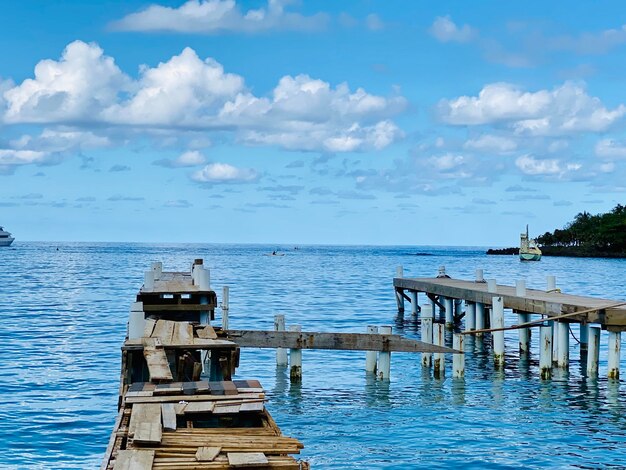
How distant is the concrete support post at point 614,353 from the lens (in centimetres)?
2316

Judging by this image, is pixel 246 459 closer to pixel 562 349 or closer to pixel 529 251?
pixel 562 349

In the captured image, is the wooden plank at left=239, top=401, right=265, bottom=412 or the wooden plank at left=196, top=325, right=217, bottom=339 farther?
the wooden plank at left=196, top=325, right=217, bottom=339

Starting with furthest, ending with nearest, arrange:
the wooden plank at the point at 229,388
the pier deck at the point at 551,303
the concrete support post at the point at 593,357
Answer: the concrete support post at the point at 593,357 < the pier deck at the point at 551,303 < the wooden plank at the point at 229,388

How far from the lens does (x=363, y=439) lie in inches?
720

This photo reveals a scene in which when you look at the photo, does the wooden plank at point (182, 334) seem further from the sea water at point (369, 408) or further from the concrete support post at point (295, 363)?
the concrete support post at point (295, 363)

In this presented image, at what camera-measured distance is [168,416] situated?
34.6 ft

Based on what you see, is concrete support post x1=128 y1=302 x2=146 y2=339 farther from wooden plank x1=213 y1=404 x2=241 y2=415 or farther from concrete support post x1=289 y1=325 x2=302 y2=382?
concrete support post x1=289 y1=325 x2=302 y2=382

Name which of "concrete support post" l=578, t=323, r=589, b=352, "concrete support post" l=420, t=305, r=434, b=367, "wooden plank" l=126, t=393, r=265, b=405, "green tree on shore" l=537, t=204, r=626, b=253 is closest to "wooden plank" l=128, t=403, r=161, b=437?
"wooden plank" l=126, t=393, r=265, b=405

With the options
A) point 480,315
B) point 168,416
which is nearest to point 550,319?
point 480,315

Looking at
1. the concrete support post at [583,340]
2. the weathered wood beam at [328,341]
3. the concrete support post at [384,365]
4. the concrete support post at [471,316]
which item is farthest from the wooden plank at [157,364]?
the concrete support post at [471,316]

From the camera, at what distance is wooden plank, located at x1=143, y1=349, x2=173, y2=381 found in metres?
12.7

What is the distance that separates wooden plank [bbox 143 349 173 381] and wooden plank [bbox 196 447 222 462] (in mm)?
3683

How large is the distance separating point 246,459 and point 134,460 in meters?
1.09

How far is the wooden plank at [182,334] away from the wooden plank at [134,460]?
20.3 ft
